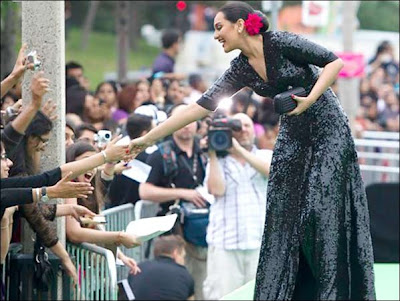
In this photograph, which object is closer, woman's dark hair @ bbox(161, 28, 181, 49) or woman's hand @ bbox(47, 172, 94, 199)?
woman's hand @ bbox(47, 172, 94, 199)

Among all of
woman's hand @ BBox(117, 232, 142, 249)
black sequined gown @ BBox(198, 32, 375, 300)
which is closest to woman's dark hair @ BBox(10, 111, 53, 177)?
woman's hand @ BBox(117, 232, 142, 249)

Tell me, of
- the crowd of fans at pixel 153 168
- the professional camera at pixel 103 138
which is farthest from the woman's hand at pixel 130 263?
the professional camera at pixel 103 138

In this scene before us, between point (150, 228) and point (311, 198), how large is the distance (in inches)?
36.2

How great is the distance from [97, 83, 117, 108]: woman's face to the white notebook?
487 centimetres

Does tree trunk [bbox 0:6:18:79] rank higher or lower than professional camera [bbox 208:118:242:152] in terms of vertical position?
higher

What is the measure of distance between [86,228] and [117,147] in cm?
85

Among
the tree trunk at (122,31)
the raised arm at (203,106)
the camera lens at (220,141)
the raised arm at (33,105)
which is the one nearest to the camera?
the raised arm at (33,105)

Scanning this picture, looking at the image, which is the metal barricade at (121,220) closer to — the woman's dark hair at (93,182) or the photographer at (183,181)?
the photographer at (183,181)

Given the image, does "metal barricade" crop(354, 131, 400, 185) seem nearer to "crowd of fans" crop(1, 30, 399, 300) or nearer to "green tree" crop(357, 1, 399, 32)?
"crowd of fans" crop(1, 30, 399, 300)

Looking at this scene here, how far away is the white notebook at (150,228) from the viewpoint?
6988 millimetres

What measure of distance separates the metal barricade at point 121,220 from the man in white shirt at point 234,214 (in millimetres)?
571

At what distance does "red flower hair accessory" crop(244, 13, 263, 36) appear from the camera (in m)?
6.72

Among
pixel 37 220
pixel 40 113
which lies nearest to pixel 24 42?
pixel 40 113

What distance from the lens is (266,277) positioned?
708cm
